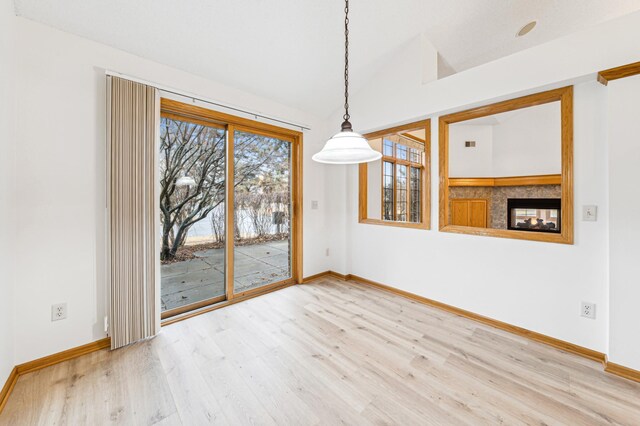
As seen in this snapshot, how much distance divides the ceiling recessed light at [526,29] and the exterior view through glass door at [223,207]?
2.90m

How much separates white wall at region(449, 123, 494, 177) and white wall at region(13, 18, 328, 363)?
5258 mm

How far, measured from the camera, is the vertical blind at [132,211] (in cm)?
206

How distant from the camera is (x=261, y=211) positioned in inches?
132

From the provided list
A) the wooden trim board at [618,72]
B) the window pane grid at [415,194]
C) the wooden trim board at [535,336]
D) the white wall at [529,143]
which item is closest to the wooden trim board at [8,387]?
the wooden trim board at [535,336]

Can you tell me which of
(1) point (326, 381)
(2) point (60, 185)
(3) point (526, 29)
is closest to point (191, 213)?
(2) point (60, 185)

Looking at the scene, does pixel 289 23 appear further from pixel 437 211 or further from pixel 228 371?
pixel 228 371

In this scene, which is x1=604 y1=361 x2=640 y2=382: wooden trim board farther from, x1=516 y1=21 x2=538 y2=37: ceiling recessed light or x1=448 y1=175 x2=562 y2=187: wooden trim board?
x1=516 y1=21 x2=538 y2=37: ceiling recessed light

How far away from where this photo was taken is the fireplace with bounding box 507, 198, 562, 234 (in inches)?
162

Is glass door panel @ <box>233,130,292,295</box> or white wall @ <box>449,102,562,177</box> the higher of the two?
white wall @ <box>449,102,562,177</box>

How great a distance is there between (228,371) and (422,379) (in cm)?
139

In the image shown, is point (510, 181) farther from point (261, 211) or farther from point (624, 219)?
point (261, 211)

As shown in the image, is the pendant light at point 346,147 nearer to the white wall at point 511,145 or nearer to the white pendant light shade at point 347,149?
the white pendant light shade at point 347,149

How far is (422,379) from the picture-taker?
1.75 meters

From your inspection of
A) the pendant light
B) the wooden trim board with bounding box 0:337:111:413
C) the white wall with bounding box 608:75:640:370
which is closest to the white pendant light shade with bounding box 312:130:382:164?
the pendant light
